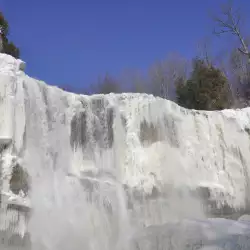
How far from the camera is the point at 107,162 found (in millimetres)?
9969

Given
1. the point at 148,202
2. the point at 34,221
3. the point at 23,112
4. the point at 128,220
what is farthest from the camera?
Result: the point at 148,202

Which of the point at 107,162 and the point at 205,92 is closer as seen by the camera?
the point at 107,162

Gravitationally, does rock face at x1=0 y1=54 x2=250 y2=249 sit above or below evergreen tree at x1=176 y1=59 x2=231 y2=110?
below

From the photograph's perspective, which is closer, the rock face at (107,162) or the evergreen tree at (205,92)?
the rock face at (107,162)

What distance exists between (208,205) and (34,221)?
5506mm

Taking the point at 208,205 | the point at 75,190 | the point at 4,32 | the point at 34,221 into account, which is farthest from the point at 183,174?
the point at 4,32

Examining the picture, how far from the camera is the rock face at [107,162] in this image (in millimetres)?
7734

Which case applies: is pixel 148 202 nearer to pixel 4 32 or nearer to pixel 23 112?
pixel 23 112

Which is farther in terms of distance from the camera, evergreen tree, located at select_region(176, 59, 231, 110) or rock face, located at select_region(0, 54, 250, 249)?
evergreen tree, located at select_region(176, 59, 231, 110)

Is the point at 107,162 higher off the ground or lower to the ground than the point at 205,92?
lower

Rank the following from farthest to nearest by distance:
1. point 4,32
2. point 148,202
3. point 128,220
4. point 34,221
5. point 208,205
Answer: point 4,32 < point 208,205 < point 148,202 < point 128,220 < point 34,221

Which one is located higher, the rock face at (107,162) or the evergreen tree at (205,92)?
the evergreen tree at (205,92)

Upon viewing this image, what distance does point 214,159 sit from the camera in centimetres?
1215

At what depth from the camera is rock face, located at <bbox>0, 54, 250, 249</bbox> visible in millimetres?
7734
